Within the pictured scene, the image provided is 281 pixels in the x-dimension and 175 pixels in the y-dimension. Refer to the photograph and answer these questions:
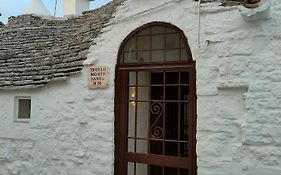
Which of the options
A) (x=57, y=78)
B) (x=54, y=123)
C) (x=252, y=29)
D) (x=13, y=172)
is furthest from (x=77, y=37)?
(x=252, y=29)

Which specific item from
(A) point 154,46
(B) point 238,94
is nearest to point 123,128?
(A) point 154,46

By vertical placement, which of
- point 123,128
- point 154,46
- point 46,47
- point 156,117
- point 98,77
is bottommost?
point 123,128

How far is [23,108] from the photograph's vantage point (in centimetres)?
647

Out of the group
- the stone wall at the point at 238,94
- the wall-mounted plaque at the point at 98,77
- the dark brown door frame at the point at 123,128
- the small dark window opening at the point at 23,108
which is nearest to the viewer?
the stone wall at the point at 238,94

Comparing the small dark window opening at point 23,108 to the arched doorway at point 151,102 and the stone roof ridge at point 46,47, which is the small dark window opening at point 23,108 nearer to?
the stone roof ridge at point 46,47

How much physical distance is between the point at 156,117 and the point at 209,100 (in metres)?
1.02

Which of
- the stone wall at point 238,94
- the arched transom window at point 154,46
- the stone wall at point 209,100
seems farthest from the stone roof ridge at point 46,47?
the stone wall at point 238,94

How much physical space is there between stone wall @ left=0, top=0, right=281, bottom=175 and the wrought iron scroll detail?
619 millimetres

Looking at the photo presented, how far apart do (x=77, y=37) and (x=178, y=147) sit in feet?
9.69

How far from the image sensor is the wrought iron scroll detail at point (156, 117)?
501 centimetres

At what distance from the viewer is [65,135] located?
559 centimetres

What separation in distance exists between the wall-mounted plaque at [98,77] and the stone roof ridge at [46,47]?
277 mm

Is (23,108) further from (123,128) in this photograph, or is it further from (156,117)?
(156,117)

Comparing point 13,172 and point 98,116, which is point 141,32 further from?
point 13,172
